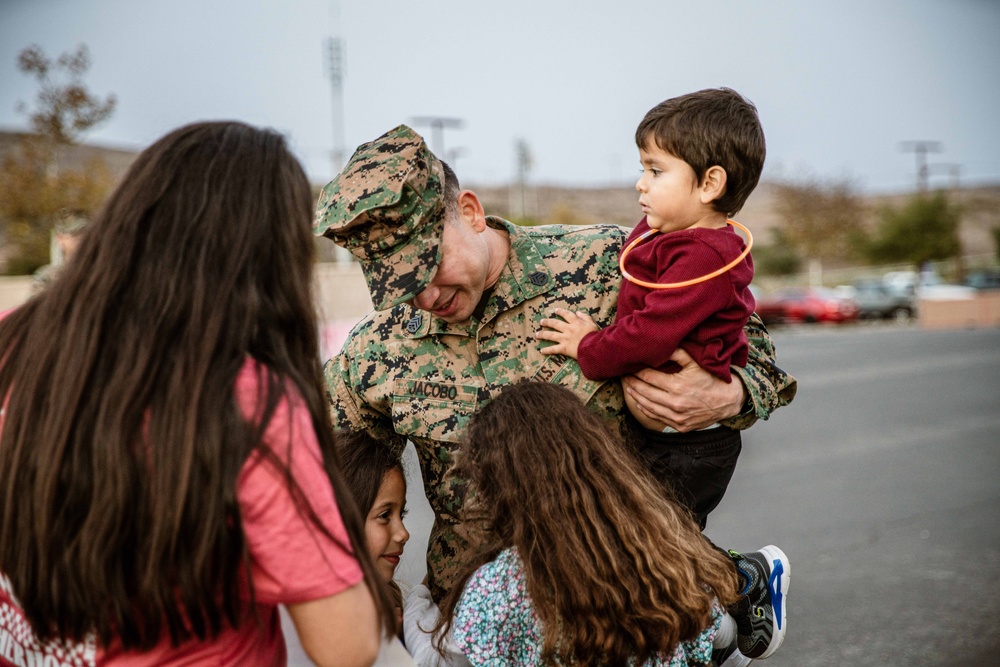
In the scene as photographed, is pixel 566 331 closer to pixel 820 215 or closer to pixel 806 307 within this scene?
pixel 806 307

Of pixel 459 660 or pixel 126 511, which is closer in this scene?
pixel 126 511

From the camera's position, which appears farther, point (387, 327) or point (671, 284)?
point (387, 327)

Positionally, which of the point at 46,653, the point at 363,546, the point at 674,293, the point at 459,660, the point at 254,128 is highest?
the point at 254,128

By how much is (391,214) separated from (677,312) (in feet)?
2.52

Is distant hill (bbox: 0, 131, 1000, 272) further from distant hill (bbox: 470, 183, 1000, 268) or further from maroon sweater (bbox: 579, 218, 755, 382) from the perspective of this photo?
maroon sweater (bbox: 579, 218, 755, 382)

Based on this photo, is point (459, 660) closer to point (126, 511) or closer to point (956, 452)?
point (126, 511)

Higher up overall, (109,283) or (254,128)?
(254,128)

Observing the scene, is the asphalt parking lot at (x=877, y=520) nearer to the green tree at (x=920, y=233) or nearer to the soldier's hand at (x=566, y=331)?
the soldier's hand at (x=566, y=331)

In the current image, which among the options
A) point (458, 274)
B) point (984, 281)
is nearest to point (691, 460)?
point (458, 274)

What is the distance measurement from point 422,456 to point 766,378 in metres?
1.04

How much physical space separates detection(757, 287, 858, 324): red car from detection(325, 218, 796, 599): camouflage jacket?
91.2 ft

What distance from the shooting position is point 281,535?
4.40 ft

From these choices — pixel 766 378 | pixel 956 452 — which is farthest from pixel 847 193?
pixel 766 378

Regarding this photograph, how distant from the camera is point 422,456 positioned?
105 inches
